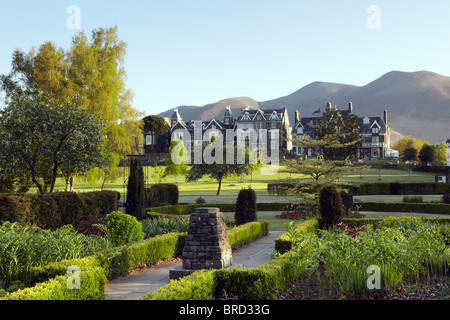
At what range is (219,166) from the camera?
1950 inches

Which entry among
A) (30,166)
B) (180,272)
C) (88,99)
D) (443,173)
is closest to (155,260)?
(180,272)

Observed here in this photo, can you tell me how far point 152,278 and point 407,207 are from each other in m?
21.4

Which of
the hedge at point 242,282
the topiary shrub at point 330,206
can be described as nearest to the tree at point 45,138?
the topiary shrub at point 330,206

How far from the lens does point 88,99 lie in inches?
1378

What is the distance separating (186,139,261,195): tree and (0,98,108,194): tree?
68.1ft

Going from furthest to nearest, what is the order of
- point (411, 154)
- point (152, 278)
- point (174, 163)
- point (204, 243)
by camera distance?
point (411, 154), point (174, 163), point (152, 278), point (204, 243)

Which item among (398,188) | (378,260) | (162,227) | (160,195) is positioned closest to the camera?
(378,260)

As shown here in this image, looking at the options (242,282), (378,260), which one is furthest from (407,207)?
(242,282)

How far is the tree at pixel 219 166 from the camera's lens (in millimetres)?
49394

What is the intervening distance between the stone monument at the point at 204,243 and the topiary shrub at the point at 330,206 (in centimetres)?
811

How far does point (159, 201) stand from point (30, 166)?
920 centimetres

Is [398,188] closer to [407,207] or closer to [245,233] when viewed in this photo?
[407,207]
